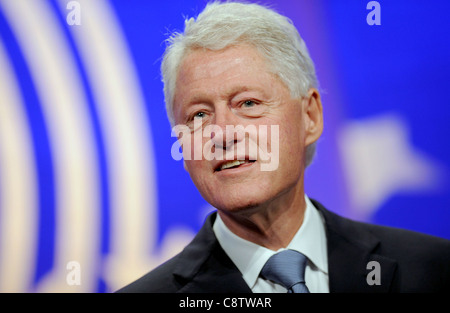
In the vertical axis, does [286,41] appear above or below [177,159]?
above

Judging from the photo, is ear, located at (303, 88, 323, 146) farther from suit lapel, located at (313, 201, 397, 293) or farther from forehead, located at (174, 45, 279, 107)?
suit lapel, located at (313, 201, 397, 293)

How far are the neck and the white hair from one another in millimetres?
405

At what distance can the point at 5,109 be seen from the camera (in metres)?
2.28

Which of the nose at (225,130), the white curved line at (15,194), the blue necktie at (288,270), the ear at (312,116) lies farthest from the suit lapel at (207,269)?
the white curved line at (15,194)

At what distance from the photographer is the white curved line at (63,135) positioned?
225 cm

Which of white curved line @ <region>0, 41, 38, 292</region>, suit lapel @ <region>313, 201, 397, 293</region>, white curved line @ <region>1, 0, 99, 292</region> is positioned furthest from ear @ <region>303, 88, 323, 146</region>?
white curved line @ <region>0, 41, 38, 292</region>

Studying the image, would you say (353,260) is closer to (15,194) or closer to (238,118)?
(238,118)

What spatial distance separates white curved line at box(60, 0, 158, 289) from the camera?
2.28 m

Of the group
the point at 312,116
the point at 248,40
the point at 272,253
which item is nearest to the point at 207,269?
the point at 272,253
